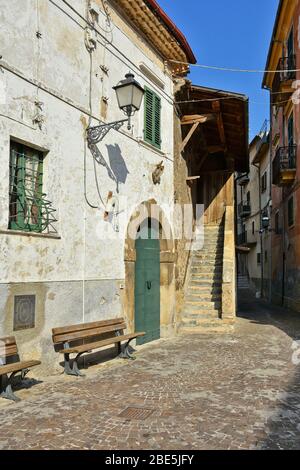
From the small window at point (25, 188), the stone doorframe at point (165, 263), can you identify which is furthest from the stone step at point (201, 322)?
the small window at point (25, 188)

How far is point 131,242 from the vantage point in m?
8.12

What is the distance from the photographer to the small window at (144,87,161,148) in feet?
30.1

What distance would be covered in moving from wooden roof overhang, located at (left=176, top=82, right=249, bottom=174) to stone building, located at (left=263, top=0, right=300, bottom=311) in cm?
193

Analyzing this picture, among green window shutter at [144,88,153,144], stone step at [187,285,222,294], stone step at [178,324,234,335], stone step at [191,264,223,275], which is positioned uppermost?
green window shutter at [144,88,153,144]

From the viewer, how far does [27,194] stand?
5703 millimetres

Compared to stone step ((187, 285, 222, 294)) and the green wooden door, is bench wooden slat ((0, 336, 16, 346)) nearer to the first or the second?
the green wooden door

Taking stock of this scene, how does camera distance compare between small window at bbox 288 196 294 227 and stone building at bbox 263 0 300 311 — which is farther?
small window at bbox 288 196 294 227

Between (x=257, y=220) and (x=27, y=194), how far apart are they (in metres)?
26.6

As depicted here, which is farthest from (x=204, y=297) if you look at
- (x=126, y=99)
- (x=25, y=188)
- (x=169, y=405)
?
(x=25, y=188)

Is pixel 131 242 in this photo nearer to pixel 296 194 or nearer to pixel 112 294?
pixel 112 294

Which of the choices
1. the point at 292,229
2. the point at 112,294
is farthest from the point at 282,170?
the point at 112,294

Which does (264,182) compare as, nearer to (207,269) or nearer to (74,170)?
(207,269)

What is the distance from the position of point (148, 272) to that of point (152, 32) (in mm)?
5460

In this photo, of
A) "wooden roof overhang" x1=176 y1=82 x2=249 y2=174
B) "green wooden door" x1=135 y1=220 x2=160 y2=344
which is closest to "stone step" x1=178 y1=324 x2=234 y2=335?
"green wooden door" x1=135 y1=220 x2=160 y2=344
